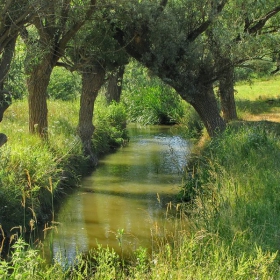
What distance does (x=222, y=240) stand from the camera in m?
7.08

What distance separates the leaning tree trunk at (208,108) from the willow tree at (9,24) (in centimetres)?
980

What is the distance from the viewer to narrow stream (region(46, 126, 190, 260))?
421 inches

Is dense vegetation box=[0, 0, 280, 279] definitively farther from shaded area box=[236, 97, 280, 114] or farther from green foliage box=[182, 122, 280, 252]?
shaded area box=[236, 97, 280, 114]

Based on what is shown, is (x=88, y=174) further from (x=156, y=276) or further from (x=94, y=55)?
(x=156, y=276)

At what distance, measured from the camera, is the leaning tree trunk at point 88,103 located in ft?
60.2

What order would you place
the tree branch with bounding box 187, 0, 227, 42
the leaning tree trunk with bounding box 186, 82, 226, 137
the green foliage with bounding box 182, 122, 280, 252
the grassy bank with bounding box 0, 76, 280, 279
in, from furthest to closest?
the leaning tree trunk with bounding box 186, 82, 226, 137 < the tree branch with bounding box 187, 0, 227, 42 < the green foliage with bounding box 182, 122, 280, 252 < the grassy bank with bounding box 0, 76, 280, 279

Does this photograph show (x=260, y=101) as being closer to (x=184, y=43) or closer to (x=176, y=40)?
(x=184, y=43)

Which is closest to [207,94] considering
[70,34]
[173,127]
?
[70,34]

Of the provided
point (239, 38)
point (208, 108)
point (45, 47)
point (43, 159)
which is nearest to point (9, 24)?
point (43, 159)

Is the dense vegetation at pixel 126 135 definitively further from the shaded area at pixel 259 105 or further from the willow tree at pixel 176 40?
the shaded area at pixel 259 105

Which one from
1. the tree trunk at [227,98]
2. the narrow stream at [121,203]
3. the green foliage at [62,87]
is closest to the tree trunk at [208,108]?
the narrow stream at [121,203]

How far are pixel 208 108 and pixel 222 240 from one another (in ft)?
40.1

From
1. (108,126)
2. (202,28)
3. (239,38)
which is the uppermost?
(202,28)

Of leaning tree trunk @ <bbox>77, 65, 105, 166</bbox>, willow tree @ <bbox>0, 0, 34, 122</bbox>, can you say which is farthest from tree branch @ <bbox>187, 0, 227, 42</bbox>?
willow tree @ <bbox>0, 0, 34, 122</bbox>
